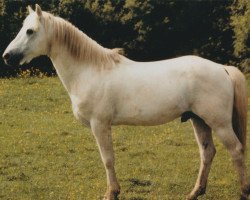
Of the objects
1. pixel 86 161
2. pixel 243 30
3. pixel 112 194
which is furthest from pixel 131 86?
pixel 243 30

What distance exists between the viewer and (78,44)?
707 centimetres

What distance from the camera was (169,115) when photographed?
705 centimetres

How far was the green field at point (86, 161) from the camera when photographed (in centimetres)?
809

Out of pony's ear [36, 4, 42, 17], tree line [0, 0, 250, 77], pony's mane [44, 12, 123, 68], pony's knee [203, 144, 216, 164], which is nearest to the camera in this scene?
pony's ear [36, 4, 42, 17]

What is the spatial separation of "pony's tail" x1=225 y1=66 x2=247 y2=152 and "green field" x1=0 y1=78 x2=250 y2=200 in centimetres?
120

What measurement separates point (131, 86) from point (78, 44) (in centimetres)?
91

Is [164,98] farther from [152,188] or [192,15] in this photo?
[192,15]

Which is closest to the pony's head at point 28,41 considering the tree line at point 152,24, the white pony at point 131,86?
the white pony at point 131,86

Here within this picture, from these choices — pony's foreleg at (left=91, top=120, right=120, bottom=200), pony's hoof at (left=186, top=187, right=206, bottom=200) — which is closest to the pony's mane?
pony's foreleg at (left=91, top=120, right=120, bottom=200)

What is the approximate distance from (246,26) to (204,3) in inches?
148

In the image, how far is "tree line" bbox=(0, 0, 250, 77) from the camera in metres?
21.8

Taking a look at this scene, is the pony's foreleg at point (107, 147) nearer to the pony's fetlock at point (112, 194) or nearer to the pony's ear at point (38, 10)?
the pony's fetlock at point (112, 194)

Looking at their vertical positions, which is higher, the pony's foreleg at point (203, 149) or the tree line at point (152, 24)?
the pony's foreleg at point (203, 149)

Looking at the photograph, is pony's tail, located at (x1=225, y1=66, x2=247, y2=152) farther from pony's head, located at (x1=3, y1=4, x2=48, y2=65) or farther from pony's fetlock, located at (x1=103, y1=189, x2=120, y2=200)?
pony's head, located at (x1=3, y1=4, x2=48, y2=65)
